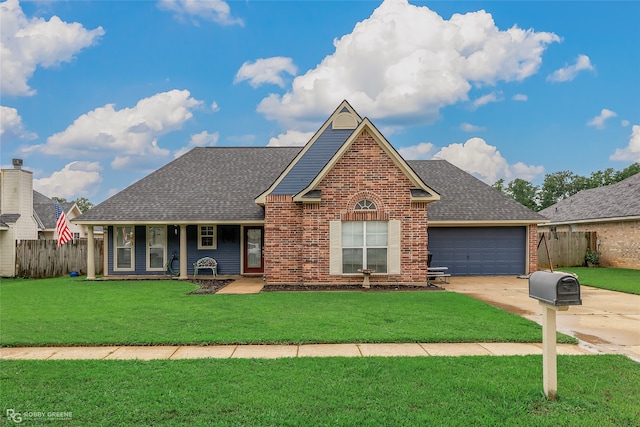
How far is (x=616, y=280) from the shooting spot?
15.4 meters

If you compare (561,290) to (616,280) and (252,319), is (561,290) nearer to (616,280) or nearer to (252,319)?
(252,319)

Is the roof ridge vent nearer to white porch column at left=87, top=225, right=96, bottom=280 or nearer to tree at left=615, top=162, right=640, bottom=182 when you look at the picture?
white porch column at left=87, top=225, right=96, bottom=280

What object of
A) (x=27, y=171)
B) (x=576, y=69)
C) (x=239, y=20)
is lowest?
(x=27, y=171)

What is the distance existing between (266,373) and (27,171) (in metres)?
20.4

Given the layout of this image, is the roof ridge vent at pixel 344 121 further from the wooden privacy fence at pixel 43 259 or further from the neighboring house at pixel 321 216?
the wooden privacy fence at pixel 43 259

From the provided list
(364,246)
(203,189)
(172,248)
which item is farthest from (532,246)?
(172,248)

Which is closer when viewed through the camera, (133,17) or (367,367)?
(367,367)

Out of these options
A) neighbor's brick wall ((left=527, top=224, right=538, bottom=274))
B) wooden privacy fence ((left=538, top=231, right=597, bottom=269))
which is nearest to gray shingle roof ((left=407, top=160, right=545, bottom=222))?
neighbor's brick wall ((left=527, top=224, right=538, bottom=274))

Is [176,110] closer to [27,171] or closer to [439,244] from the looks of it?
[27,171]

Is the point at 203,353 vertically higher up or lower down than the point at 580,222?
lower down

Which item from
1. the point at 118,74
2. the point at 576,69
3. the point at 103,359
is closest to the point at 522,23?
the point at 576,69

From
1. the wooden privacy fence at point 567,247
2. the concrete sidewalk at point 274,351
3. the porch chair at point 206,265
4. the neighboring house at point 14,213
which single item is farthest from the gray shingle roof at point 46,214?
the wooden privacy fence at point 567,247

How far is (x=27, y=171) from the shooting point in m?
19.6

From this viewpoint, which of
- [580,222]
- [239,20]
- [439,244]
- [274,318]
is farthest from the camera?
[580,222]
